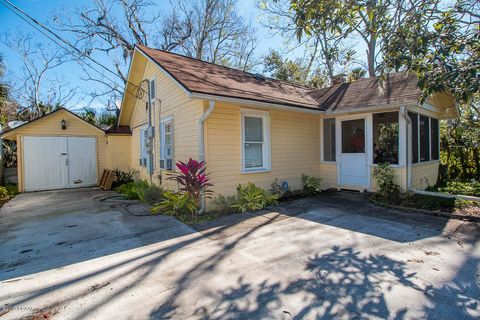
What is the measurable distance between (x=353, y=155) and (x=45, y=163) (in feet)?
39.6

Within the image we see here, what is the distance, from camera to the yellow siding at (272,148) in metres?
6.66

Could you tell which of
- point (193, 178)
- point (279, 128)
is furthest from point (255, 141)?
point (193, 178)

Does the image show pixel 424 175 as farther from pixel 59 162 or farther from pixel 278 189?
pixel 59 162

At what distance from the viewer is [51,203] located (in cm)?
838

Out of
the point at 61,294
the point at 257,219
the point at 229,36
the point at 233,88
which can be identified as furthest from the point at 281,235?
the point at 229,36

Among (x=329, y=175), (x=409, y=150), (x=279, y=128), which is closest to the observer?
(x=409, y=150)

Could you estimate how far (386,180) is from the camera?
23.8ft

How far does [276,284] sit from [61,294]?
7.99 feet

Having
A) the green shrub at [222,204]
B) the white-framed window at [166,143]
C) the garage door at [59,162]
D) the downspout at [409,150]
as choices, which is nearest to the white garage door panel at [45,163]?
the garage door at [59,162]

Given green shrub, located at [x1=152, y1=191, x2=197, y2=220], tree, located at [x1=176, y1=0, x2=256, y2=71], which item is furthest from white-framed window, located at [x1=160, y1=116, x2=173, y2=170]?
tree, located at [x1=176, y1=0, x2=256, y2=71]

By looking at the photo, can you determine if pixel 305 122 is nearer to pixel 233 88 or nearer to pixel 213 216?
pixel 233 88

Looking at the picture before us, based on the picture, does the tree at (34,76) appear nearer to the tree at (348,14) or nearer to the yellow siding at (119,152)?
the yellow siding at (119,152)

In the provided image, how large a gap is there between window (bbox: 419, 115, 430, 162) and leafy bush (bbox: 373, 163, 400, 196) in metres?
2.06

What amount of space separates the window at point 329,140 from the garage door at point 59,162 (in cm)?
1011
